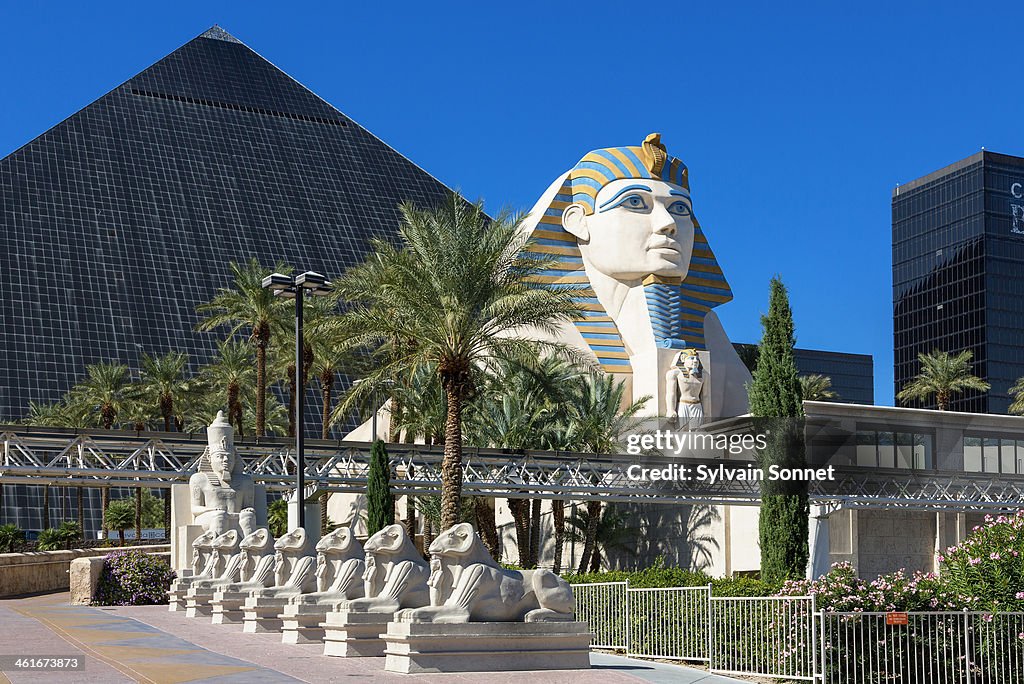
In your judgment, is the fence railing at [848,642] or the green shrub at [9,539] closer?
the fence railing at [848,642]

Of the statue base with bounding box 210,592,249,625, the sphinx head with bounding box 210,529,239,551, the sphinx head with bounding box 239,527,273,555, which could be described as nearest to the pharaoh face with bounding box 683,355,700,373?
the sphinx head with bounding box 210,529,239,551

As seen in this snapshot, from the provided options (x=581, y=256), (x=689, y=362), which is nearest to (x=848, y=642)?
(x=689, y=362)

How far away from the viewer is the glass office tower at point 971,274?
121438 millimetres

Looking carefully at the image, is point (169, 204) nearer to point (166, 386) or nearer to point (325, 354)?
point (166, 386)

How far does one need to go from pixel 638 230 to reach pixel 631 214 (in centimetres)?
72

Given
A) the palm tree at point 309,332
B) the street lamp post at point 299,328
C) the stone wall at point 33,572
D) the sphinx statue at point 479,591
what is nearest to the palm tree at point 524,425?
the palm tree at point 309,332

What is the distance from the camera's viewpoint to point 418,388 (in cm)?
3638

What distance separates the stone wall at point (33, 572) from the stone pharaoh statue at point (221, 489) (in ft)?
27.8

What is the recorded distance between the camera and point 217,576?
22.4m

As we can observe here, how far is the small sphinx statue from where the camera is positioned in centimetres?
4944

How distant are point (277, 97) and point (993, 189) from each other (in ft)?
221

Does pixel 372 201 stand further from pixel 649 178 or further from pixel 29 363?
pixel 649 178

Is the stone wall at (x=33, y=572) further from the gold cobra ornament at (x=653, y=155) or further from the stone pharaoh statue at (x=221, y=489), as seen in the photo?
the gold cobra ornament at (x=653, y=155)

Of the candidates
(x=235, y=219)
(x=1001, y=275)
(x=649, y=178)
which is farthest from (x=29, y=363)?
(x=1001, y=275)
